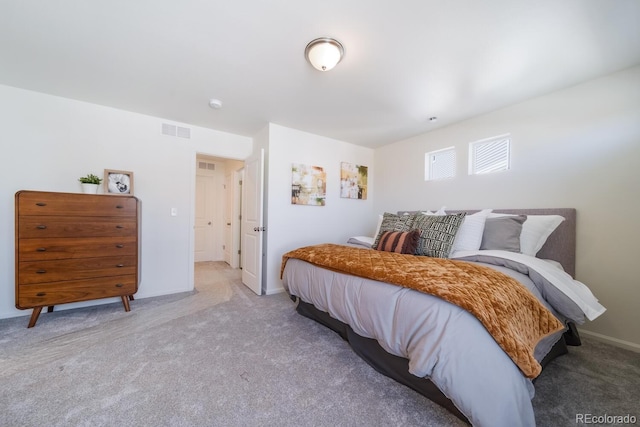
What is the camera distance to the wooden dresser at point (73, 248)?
6.99 ft

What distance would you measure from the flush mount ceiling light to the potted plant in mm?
2622

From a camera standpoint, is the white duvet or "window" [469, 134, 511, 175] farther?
"window" [469, 134, 511, 175]

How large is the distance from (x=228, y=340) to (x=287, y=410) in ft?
3.05

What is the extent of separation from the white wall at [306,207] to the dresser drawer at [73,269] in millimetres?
1567

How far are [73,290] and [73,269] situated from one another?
0.66 ft

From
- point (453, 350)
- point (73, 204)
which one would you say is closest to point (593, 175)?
point (453, 350)

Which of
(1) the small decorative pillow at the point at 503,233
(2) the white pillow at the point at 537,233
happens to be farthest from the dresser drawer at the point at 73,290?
(2) the white pillow at the point at 537,233

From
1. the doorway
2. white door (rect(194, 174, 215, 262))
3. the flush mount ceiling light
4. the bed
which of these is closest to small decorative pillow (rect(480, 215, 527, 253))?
the bed

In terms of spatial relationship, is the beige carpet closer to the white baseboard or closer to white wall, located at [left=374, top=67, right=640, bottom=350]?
the white baseboard

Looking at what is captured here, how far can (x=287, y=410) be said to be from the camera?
1.29m

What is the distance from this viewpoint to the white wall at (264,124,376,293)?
3305mm

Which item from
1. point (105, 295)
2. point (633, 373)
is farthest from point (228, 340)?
point (633, 373)

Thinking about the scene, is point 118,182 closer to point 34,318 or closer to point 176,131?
point 176,131

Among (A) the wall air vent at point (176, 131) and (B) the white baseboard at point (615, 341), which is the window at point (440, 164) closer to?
(B) the white baseboard at point (615, 341)
